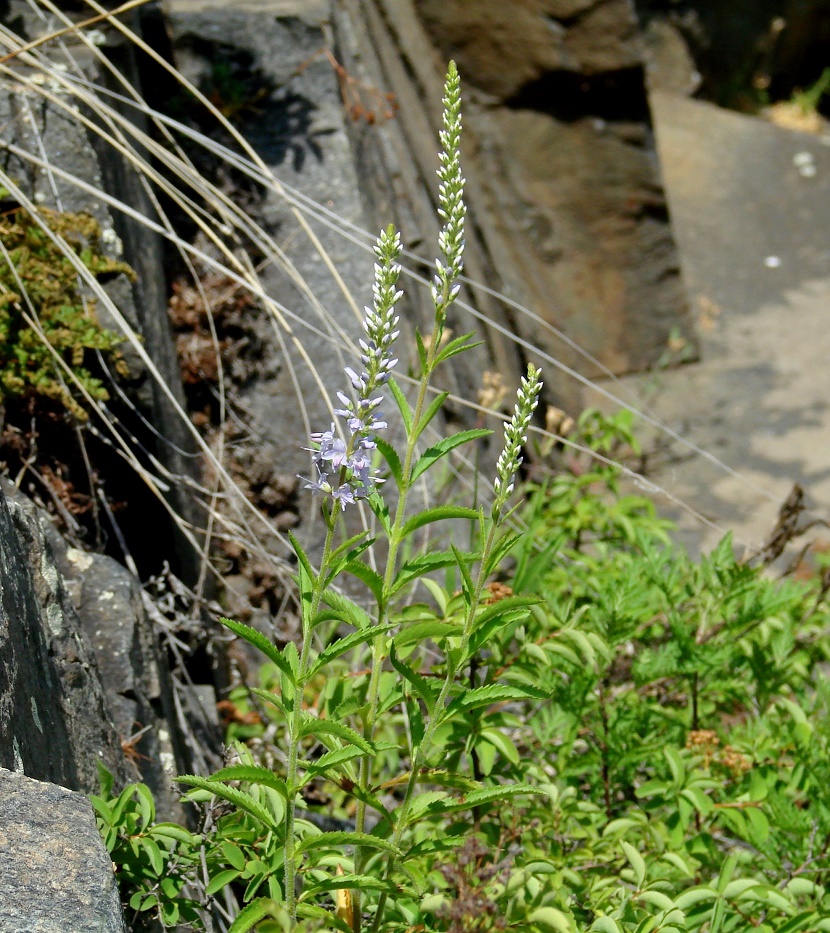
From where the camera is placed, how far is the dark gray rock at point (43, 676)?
4.50ft

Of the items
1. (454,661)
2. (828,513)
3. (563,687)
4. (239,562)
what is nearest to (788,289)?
(828,513)

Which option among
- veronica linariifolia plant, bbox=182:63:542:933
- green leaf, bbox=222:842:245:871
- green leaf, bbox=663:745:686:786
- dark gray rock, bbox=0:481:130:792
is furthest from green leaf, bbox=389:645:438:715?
green leaf, bbox=663:745:686:786

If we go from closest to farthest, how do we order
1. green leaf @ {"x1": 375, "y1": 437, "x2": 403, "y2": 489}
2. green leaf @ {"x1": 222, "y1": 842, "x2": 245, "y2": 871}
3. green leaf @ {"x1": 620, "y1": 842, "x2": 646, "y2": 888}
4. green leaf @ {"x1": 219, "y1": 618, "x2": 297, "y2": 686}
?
green leaf @ {"x1": 219, "y1": 618, "x2": 297, "y2": 686}
green leaf @ {"x1": 375, "y1": 437, "x2": 403, "y2": 489}
green leaf @ {"x1": 222, "y1": 842, "x2": 245, "y2": 871}
green leaf @ {"x1": 620, "y1": 842, "x2": 646, "y2": 888}

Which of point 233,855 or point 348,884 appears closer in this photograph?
point 348,884

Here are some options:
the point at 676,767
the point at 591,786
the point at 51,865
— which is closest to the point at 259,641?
the point at 51,865

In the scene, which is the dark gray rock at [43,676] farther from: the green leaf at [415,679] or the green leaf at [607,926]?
the green leaf at [607,926]

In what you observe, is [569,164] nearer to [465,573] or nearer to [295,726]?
[465,573]

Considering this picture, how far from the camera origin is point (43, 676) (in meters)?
1.53

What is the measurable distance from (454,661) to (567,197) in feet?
13.6

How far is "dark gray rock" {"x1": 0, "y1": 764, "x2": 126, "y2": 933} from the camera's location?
1014 mm

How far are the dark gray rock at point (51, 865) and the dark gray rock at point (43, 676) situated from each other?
0.13m

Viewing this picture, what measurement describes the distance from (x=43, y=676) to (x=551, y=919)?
2.54 feet

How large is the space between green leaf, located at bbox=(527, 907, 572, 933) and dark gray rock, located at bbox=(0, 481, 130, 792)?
0.66 metres

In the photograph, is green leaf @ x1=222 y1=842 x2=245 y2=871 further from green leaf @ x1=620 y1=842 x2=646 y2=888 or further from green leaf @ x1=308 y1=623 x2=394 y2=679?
green leaf @ x1=620 y1=842 x2=646 y2=888
